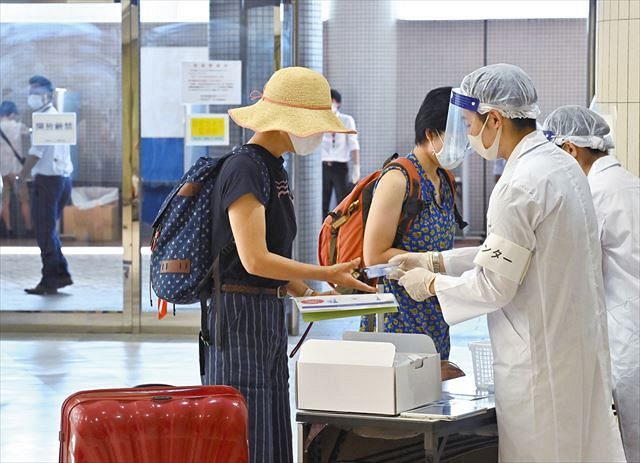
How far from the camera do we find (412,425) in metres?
2.89

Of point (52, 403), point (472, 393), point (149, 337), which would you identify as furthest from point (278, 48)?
point (472, 393)

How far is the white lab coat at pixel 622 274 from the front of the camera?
12.7 feet

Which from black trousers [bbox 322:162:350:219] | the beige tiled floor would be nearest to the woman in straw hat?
the beige tiled floor

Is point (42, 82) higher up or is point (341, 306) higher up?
point (42, 82)

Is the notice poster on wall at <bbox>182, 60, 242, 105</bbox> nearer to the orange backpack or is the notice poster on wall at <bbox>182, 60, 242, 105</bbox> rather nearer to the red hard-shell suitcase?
the orange backpack

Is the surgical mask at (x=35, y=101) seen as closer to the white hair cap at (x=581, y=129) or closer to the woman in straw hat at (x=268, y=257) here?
the white hair cap at (x=581, y=129)

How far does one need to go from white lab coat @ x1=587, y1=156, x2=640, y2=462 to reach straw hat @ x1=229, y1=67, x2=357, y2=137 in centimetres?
118

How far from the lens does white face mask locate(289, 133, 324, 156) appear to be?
323 cm

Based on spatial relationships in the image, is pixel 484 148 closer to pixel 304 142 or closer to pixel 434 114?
pixel 304 142

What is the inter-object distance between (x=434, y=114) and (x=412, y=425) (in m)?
1.28

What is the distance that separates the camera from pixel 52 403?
5746 mm

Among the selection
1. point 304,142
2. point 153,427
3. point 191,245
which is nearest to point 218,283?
point 191,245

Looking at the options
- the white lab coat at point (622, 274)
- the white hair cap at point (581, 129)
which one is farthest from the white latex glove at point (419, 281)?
the white hair cap at point (581, 129)

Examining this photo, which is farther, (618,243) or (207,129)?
(207,129)
